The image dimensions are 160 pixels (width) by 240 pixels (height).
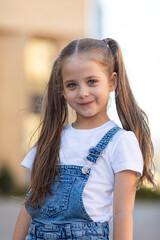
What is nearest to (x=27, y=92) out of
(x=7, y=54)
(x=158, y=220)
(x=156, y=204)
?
(x=7, y=54)

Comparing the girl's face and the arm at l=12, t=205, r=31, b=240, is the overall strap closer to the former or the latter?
the girl's face

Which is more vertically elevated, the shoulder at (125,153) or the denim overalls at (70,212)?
the shoulder at (125,153)

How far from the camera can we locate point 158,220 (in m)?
8.28

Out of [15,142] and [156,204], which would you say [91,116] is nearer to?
[156,204]

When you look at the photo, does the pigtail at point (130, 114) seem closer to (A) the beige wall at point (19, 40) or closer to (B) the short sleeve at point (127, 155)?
(B) the short sleeve at point (127, 155)

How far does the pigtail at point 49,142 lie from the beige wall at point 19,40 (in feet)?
31.6

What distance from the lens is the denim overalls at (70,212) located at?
2049 millimetres

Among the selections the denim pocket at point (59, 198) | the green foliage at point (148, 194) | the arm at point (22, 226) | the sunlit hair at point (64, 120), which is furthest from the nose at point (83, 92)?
the green foliage at point (148, 194)

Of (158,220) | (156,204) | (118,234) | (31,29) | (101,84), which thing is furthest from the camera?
(31,29)

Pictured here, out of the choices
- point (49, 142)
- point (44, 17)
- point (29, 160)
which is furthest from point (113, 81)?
point (44, 17)

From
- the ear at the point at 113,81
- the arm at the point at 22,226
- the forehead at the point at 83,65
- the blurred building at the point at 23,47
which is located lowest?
the arm at the point at 22,226

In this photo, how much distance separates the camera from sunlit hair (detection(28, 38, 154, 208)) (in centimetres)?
223

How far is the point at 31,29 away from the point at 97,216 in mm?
10541

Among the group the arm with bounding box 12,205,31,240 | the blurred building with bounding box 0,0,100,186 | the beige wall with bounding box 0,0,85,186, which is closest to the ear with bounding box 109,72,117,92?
the arm with bounding box 12,205,31,240
